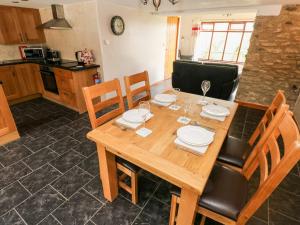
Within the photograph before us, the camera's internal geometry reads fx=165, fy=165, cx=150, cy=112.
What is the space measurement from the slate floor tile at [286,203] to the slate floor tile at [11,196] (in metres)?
2.42

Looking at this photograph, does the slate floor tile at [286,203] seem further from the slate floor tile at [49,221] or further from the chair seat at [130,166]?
the slate floor tile at [49,221]

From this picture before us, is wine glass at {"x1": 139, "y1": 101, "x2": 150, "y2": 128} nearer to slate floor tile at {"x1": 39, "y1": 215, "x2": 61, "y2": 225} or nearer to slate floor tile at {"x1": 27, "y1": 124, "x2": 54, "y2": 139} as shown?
slate floor tile at {"x1": 39, "y1": 215, "x2": 61, "y2": 225}

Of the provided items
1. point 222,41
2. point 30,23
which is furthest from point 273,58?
point 222,41

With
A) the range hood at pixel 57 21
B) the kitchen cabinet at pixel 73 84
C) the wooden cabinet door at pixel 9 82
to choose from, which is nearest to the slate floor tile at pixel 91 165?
the kitchen cabinet at pixel 73 84

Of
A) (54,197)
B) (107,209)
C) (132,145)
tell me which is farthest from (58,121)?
(132,145)

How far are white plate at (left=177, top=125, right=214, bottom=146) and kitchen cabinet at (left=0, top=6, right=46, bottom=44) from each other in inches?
167

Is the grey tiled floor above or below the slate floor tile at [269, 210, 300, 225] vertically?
above

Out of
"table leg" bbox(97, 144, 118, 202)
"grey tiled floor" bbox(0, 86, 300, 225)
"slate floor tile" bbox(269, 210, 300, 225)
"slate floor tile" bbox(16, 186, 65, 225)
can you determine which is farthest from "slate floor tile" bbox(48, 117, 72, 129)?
"slate floor tile" bbox(269, 210, 300, 225)

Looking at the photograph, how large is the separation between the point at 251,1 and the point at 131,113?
10.3ft

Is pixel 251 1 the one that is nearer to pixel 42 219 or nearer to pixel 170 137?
pixel 170 137

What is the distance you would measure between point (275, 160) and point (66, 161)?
2121 mm

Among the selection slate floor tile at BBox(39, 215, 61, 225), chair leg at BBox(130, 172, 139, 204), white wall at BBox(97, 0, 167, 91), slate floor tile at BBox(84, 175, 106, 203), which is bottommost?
slate floor tile at BBox(39, 215, 61, 225)

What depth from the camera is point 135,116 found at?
1.38 metres

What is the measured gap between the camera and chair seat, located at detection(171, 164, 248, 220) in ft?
3.40
